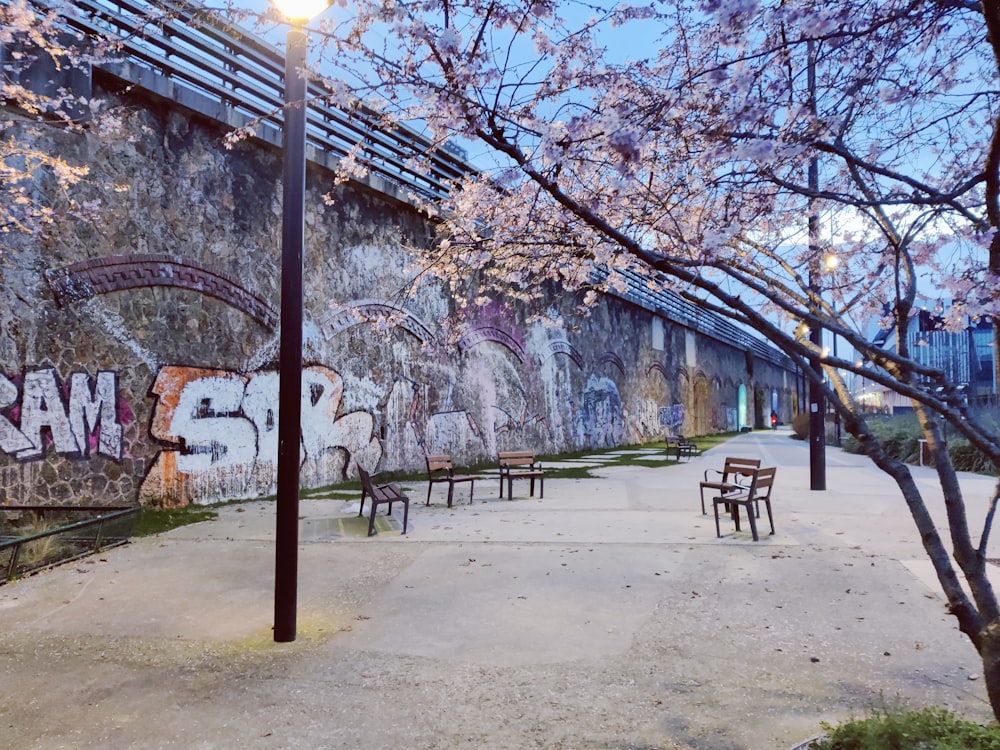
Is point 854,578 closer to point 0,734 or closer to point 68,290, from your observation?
point 0,734

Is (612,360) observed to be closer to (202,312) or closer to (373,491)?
(202,312)

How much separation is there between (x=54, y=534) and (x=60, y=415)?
257 centimetres

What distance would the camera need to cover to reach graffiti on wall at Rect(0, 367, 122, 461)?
8219mm

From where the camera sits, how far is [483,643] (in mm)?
4469

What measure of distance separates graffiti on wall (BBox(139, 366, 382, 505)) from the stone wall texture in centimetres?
3

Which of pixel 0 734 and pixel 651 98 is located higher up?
pixel 651 98

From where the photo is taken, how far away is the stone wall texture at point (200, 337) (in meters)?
8.55

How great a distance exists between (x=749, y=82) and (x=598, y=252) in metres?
1.26

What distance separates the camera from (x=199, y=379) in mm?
10516

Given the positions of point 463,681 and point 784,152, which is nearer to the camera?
point 784,152

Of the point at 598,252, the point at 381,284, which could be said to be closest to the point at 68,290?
the point at 381,284

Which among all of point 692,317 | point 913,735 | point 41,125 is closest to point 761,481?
point 913,735

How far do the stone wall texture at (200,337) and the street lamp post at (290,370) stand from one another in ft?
9.68

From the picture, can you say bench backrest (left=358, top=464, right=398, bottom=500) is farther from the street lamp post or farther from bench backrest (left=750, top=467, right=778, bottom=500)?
bench backrest (left=750, top=467, right=778, bottom=500)
